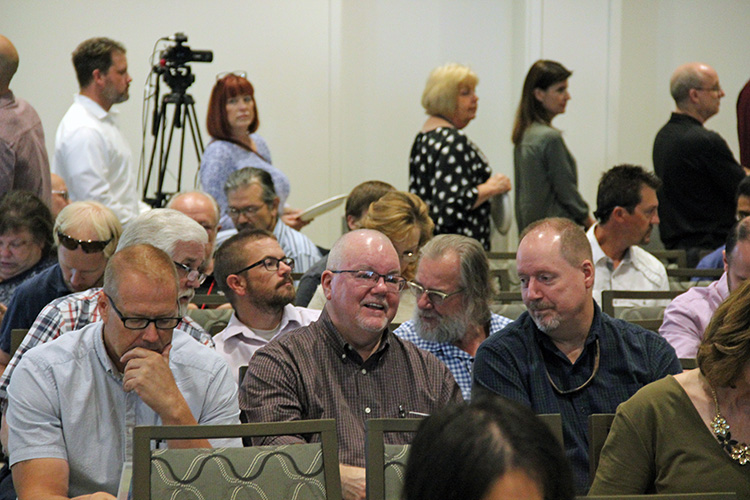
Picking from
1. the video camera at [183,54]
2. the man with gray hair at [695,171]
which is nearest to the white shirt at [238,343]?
the video camera at [183,54]

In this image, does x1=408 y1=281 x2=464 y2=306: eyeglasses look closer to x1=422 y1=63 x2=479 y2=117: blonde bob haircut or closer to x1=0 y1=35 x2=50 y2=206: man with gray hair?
x1=0 y1=35 x2=50 y2=206: man with gray hair

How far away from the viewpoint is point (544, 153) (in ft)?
18.8

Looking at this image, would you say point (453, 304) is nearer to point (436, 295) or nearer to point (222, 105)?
point (436, 295)

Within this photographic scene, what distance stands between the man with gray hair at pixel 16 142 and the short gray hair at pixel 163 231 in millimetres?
1344

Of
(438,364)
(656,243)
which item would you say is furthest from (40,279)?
(656,243)

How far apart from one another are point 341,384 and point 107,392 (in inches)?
26.4

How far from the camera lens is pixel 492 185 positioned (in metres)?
5.35

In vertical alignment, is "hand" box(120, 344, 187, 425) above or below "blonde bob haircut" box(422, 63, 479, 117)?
below

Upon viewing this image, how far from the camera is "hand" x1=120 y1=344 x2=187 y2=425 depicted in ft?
7.25

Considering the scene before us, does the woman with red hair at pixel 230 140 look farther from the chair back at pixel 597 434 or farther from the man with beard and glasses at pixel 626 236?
the chair back at pixel 597 434

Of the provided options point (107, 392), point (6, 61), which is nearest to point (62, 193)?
point (6, 61)

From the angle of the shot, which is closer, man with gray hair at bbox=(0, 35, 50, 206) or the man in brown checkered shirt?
the man in brown checkered shirt

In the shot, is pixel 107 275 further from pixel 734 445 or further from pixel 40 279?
pixel 734 445

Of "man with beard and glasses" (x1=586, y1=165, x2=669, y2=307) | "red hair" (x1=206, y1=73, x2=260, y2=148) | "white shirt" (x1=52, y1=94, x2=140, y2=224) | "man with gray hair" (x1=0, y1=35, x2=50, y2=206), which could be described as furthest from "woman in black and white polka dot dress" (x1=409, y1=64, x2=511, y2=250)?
"man with gray hair" (x1=0, y1=35, x2=50, y2=206)
